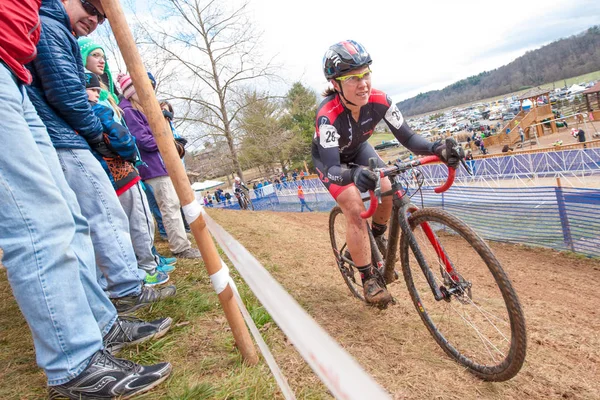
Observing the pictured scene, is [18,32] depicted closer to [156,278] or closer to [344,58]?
[344,58]

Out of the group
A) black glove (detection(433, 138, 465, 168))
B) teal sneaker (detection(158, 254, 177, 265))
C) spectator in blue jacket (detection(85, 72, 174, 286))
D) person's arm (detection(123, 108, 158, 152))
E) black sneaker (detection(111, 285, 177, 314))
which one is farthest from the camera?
person's arm (detection(123, 108, 158, 152))

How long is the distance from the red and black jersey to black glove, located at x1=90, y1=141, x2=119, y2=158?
1.85 metres

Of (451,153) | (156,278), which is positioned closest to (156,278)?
(156,278)

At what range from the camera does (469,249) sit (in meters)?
2.54

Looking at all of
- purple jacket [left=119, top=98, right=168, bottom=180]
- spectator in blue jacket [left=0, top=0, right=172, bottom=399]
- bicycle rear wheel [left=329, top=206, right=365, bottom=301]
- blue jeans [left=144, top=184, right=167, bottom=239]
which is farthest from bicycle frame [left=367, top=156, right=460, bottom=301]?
blue jeans [left=144, top=184, right=167, bottom=239]

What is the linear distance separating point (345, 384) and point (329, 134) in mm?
2627

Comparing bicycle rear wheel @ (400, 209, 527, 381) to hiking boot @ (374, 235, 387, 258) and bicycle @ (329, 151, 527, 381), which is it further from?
hiking boot @ (374, 235, 387, 258)

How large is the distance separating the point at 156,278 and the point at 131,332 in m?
1.39

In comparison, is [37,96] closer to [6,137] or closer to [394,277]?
[6,137]

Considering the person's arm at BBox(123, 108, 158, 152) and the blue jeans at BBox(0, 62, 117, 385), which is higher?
the person's arm at BBox(123, 108, 158, 152)

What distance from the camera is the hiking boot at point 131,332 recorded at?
7.54 ft

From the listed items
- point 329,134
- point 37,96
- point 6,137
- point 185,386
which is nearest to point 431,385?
point 185,386

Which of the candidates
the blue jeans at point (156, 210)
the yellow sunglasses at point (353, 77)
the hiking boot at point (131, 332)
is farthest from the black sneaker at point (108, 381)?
the blue jeans at point (156, 210)

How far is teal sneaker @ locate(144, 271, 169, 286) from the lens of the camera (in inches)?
145
